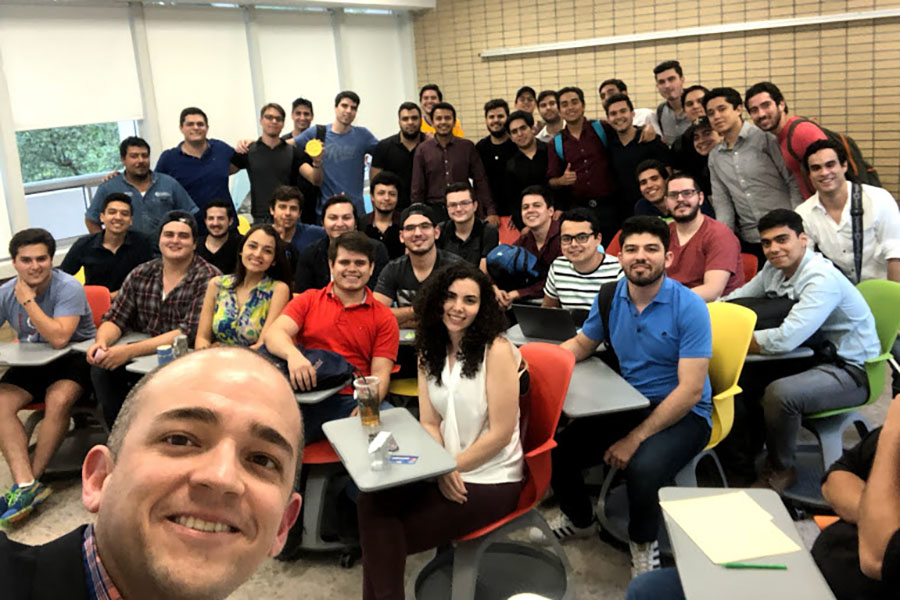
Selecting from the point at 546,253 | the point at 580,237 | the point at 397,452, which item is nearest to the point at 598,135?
the point at 546,253

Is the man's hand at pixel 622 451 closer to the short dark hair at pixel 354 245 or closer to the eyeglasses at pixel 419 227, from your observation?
the short dark hair at pixel 354 245

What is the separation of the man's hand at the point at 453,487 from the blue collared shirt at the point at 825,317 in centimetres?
155

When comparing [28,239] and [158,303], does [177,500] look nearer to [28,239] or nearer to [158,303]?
[158,303]

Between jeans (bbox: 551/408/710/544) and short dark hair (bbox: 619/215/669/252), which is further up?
short dark hair (bbox: 619/215/669/252)

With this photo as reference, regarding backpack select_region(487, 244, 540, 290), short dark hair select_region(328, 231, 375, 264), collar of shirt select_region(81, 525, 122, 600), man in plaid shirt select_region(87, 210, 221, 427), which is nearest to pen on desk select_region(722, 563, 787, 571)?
collar of shirt select_region(81, 525, 122, 600)

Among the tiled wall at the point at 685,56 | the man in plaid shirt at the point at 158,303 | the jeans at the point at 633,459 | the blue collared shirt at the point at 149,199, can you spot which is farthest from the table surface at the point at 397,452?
the tiled wall at the point at 685,56

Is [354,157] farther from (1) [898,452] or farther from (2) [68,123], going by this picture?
(1) [898,452]

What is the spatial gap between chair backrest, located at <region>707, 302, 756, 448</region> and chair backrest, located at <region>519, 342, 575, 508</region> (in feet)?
2.31

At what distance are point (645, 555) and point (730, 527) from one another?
1092 millimetres

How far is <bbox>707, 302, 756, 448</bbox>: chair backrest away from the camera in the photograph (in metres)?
3.10

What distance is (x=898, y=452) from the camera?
5.81 feet

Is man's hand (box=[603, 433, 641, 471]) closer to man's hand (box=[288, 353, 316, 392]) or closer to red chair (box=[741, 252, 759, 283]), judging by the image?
man's hand (box=[288, 353, 316, 392])

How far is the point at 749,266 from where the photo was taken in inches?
173

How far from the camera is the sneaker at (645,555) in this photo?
2893 mm
